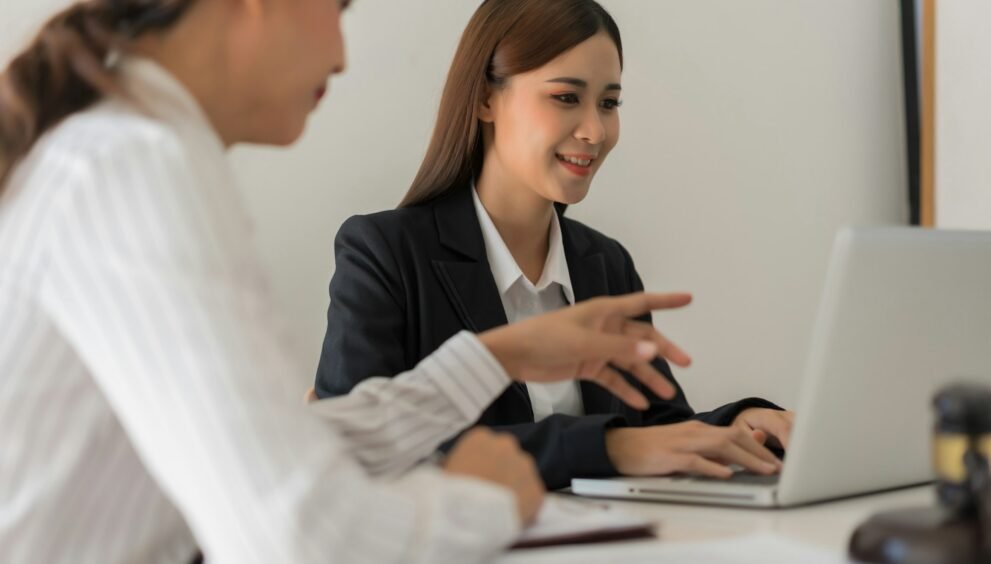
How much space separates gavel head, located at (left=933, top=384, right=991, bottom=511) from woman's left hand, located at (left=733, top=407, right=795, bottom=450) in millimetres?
681

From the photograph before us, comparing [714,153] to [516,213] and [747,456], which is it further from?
[747,456]

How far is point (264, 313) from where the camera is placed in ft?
2.47

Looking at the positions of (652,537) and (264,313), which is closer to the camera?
(264,313)

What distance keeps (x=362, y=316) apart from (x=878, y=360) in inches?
32.2

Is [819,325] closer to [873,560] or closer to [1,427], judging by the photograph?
[873,560]

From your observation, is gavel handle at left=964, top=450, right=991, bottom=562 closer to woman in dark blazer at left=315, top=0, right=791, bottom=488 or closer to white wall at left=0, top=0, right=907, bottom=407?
woman in dark blazer at left=315, top=0, right=791, bottom=488

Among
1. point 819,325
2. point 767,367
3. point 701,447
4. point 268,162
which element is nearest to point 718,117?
point 767,367

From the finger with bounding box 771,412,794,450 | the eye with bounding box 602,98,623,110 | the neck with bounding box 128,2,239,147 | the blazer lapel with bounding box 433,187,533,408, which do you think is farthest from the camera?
the eye with bounding box 602,98,623,110

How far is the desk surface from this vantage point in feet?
3.12

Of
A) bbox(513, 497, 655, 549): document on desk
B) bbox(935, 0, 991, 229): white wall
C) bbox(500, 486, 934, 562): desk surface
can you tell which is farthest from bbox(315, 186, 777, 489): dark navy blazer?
bbox(935, 0, 991, 229): white wall

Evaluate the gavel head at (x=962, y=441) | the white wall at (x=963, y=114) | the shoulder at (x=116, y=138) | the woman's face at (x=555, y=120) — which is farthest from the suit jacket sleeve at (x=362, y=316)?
the white wall at (x=963, y=114)

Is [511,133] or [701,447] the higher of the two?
[511,133]

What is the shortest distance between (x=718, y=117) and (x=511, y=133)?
0.95 m

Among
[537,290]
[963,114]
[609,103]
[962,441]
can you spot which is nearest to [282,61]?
[962,441]
